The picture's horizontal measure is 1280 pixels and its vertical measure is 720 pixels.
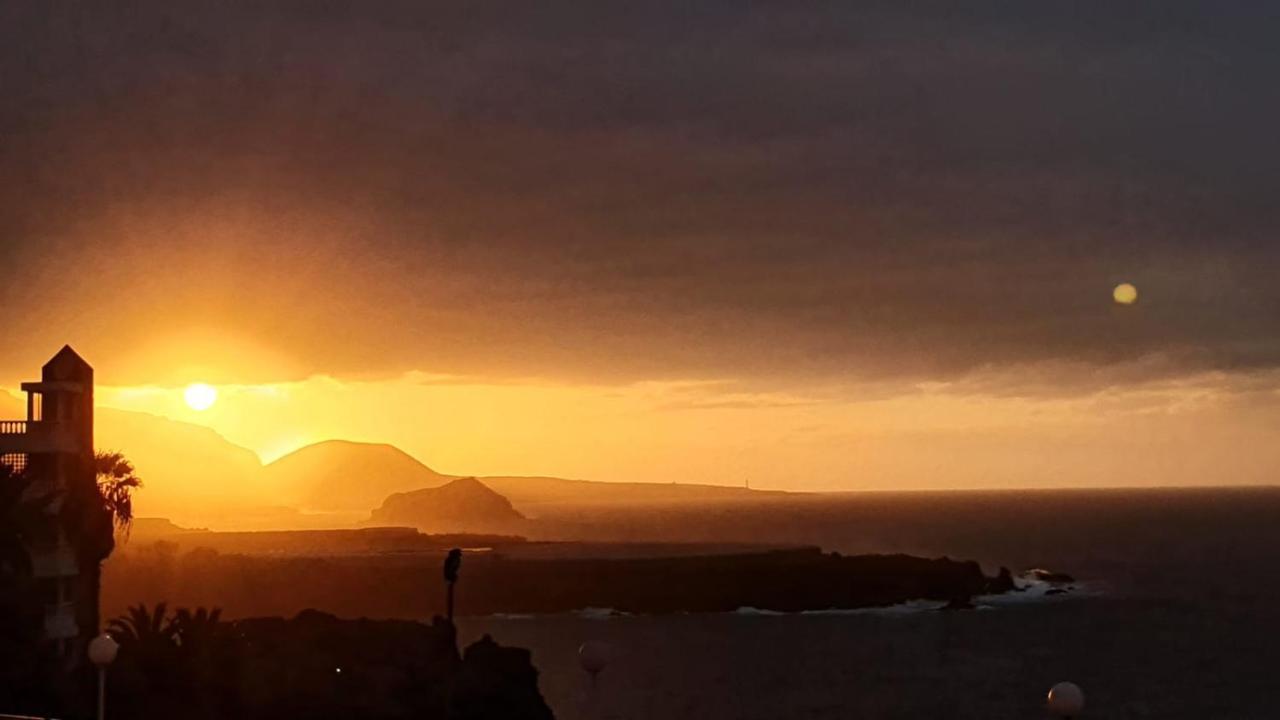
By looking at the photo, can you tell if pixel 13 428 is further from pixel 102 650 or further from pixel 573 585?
pixel 573 585

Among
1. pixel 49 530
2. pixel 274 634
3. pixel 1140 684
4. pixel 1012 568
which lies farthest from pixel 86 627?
pixel 1012 568

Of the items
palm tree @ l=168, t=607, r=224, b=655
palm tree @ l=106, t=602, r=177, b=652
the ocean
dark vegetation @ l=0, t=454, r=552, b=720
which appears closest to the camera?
dark vegetation @ l=0, t=454, r=552, b=720

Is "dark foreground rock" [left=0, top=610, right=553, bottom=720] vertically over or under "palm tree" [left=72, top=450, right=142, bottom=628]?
under

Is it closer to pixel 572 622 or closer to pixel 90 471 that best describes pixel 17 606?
pixel 90 471

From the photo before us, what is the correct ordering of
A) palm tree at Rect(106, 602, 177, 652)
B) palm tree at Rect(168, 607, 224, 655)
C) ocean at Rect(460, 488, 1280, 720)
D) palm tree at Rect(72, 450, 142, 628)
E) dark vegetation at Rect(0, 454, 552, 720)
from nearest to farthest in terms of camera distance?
dark vegetation at Rect(0, 454, 552, 720), palm tree at Rect(106, 602, 177, 652), palm tree at Rect(168, 607, 224, 655), palm tree at Rect(72, 450, 142, 628), ocean at Rect(460, 488, 1280, 720)

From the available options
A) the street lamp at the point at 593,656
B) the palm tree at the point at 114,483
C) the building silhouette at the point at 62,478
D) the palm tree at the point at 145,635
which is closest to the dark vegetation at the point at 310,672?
the palm tree at the point at 145,635

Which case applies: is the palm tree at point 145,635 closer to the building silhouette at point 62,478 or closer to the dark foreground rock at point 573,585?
the building silhouette at point 62,478

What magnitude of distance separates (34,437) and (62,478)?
1.55 meters

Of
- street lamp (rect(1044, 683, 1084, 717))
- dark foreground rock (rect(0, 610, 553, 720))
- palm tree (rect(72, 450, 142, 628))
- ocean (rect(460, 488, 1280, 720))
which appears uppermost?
palm tree (rect(72, 450, 142, 628))

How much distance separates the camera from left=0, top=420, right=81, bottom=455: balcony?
45.5 metres

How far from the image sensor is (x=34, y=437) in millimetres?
46094

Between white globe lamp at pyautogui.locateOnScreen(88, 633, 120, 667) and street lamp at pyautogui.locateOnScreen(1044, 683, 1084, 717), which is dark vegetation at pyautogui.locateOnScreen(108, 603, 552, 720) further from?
street lamp at pyautogui.locateOnScreen(1044, 683, 1084, 717)

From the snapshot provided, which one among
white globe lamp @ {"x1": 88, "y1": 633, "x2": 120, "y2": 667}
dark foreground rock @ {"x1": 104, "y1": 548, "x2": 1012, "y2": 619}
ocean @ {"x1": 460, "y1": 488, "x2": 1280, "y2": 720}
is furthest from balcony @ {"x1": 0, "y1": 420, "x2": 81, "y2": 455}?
dark foreground rock @ {"x1": 104, "y1": 548, "x2": 1012, "y2": 619}

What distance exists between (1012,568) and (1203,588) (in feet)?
105
